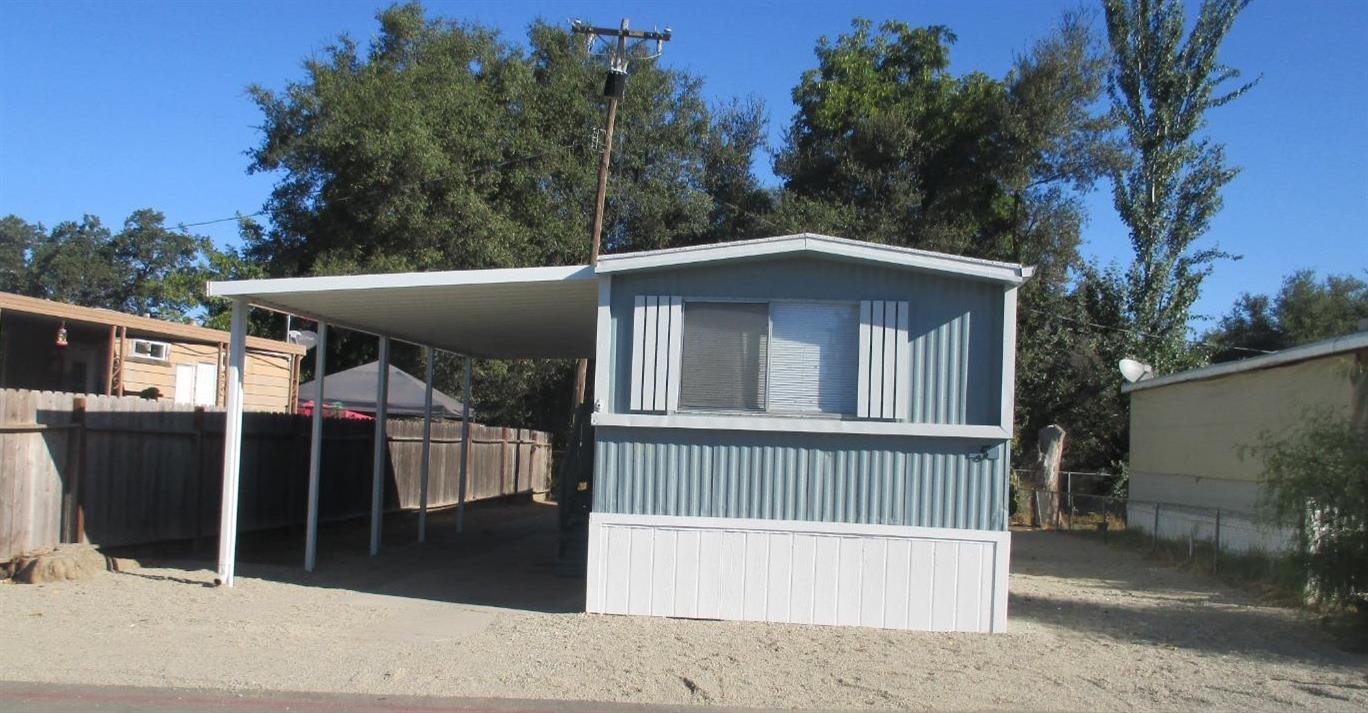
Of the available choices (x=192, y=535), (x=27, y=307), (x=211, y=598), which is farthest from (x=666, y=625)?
(x=27, y=307)

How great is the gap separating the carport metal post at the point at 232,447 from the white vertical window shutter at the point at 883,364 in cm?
599

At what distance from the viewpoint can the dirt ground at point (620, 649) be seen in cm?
759

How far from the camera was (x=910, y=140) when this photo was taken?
1219 inches

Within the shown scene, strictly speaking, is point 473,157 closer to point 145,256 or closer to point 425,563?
point 425,563

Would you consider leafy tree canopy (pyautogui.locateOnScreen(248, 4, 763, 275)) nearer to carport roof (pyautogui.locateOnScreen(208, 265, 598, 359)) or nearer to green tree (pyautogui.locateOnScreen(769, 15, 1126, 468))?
green tree (pyautogui.locateOnScreen(769, 15, 1126, 468))

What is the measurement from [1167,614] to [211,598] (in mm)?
8978

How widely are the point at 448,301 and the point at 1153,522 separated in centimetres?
1237

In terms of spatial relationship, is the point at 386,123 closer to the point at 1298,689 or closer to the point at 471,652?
the point at 471,652

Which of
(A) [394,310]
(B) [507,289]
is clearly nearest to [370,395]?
(A) [394,310]

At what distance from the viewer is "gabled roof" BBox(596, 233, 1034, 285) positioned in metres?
9.73

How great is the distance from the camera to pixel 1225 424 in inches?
643

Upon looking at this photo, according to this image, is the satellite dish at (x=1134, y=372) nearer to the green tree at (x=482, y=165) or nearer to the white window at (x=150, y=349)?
the green tree at (x=482, y=165)

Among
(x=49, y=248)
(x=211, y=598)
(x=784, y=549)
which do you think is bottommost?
(x=211, y=598)

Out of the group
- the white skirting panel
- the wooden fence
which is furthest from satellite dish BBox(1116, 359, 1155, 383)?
the wooden fence
